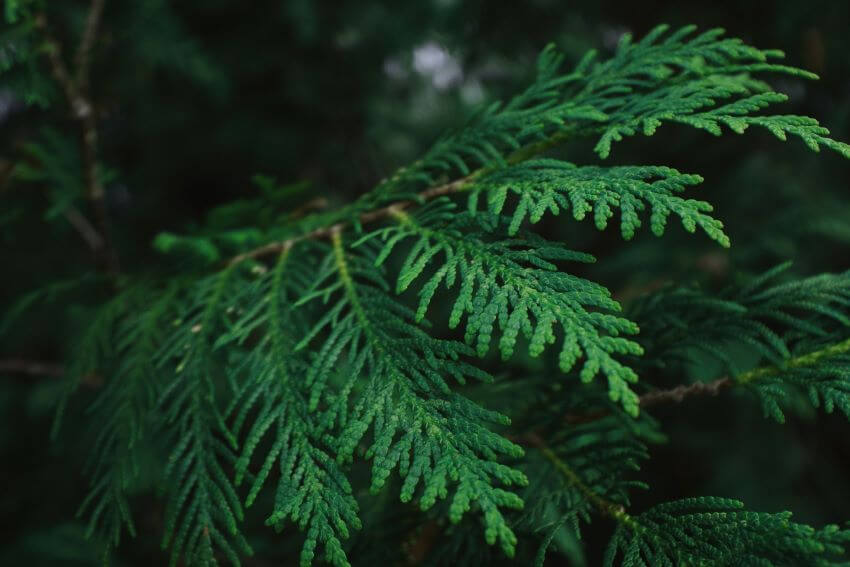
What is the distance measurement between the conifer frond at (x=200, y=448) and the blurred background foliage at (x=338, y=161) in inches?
27.4

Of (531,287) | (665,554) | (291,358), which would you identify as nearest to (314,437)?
(291,358)

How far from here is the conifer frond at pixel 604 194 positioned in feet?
3.21

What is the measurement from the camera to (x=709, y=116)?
110 centimetres

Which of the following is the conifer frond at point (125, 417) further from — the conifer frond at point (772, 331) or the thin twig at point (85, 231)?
the conifer frond at point (772, 331)

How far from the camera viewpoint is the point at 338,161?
12.0ft

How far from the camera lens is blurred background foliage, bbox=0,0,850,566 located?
2.40m

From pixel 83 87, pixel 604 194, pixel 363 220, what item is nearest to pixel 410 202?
pixel 363 220

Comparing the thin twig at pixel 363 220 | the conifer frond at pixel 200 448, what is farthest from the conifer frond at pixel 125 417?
the thin twig at pixel 363 220

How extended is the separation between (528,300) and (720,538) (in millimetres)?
522

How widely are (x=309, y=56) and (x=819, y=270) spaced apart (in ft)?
9.98

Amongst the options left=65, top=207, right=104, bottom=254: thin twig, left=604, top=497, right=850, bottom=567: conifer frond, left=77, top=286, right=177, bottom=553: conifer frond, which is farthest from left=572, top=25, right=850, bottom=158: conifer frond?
left=65, top=207, right=104, bottom=254: thin twig

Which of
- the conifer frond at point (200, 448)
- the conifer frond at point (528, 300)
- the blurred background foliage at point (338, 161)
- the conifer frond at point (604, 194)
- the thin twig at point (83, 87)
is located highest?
the blurred background foliage at point (338, 161)

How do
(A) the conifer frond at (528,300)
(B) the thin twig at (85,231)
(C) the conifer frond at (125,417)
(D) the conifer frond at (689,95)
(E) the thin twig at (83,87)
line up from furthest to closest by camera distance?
1. (B) the thin twig at (85,231)
2. (E) the thin twig at (83,87)
3. (C) the conifer frond at (125,417)
4. (D) the conifer frond at (689,95)
5. (A) the conifer frond at (528,300)

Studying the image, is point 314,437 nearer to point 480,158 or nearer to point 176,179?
point 480,158
